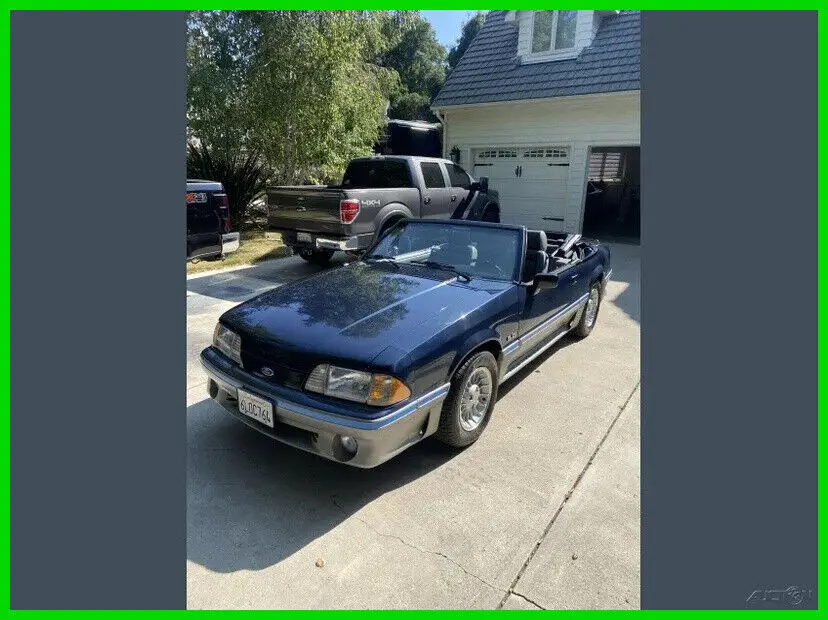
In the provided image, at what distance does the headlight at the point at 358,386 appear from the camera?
8.70ft

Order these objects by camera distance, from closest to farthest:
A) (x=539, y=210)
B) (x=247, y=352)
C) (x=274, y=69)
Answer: (x=247, y=352), (x=274, y=69), (x=539, y=210)

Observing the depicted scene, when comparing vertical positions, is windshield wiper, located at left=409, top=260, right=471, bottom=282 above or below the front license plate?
above

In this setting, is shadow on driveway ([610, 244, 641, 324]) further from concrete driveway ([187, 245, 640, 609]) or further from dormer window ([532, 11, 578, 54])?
dormer window ([532, 11, 578, 54])

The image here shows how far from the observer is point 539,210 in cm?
1313

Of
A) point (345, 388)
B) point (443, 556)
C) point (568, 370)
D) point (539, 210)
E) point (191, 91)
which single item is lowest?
point (443, 556)

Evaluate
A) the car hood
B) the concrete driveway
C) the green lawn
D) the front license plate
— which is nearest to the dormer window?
the green lawn

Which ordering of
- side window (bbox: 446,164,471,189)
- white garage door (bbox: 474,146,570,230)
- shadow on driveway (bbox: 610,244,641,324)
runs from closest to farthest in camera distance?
shadow on driveway (bbox: 610,244,641,324) < side window (bbox: 446,164,471,189) < white garage door (bbox: 474,146,570,230)

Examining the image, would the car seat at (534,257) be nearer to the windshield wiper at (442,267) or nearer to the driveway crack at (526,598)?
the windshield wiper at (442,267)

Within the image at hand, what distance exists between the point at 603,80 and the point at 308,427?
11566 mm

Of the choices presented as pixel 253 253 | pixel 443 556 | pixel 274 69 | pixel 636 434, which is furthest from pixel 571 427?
pixel 274 69

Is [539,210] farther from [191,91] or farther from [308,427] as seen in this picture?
[308,427]

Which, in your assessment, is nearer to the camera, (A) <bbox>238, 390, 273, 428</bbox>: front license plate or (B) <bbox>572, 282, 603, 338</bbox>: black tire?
(A) <bbox>238, 390, 273, 428</bbox>: front license plate

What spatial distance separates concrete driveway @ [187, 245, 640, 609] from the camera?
90.0 inches

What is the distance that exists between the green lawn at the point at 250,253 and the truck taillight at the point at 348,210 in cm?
261
